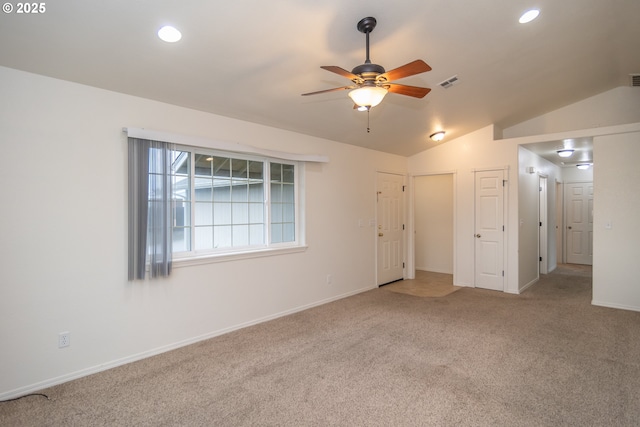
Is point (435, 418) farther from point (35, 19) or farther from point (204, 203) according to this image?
point (35, 19)

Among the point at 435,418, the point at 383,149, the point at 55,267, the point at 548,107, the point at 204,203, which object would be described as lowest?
the point at 435,418

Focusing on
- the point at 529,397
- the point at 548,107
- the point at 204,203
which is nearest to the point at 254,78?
the point at 204,203

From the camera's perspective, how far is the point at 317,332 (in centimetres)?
367

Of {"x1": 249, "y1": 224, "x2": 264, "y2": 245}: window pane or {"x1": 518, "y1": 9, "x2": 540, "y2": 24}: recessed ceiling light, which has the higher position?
{"x1": 518, "y1": 9, "x2": 540, "y2": 24}: recessed ceiling light

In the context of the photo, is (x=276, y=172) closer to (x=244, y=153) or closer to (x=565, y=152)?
(x=244, y=153)

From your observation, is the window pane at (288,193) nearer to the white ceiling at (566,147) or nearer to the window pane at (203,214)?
the window pane at (203,214)

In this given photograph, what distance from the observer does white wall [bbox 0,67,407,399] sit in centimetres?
244

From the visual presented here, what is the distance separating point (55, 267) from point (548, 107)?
6536mm

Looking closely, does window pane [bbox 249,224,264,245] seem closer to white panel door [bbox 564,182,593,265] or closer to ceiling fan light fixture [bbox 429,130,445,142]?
ceiling fan light fixture [bbox 429,130,445,142]

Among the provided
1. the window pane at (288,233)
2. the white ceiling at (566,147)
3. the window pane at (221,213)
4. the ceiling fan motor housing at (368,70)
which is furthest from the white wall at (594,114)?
the window pane at (221,213)

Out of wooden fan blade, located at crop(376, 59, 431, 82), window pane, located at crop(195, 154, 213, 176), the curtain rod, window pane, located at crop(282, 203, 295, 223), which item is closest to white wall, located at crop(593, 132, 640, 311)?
the curtain rod

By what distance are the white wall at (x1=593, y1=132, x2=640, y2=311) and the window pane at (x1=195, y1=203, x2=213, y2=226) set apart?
5.22 meters

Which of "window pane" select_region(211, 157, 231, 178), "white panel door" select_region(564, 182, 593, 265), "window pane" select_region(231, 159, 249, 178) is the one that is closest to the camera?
"window pane" select_region(211, 157, 231, 178)

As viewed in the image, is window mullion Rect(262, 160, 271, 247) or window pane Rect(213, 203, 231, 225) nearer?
window pane Rect(213, 203, 231, 225)
